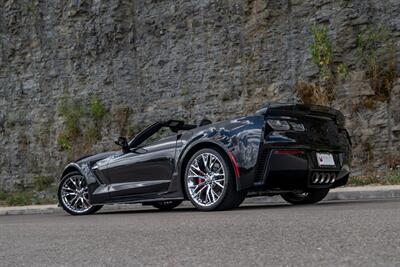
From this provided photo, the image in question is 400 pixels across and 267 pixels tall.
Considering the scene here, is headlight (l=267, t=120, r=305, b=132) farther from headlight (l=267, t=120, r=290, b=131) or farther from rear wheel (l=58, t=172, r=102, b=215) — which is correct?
rear wheel (l=58, t=172, r=102, b=215)

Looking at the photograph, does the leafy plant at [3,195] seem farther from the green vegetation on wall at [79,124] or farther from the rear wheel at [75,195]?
the rear wheel at [75,195]

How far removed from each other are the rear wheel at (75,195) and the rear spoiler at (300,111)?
→ 3168 millimetres

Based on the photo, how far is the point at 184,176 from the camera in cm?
732

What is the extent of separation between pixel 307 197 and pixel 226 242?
14.7 feet

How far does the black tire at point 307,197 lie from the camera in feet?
26.9

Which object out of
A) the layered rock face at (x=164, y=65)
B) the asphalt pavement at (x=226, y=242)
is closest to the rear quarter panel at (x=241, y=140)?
the asphalt pavement at (x=226, y=242)

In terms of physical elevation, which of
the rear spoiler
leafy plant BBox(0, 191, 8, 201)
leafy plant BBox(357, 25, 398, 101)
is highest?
leafy plant BBox(357, 25, 398, 101)

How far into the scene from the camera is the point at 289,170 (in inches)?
267

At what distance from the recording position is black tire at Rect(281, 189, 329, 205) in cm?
820

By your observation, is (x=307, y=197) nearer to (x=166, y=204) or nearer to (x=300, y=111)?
(x=300, y=111)

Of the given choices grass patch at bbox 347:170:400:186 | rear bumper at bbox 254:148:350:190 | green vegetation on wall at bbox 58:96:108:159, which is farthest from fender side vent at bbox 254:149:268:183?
green vegetation on wall at bbox 58:96:108:159

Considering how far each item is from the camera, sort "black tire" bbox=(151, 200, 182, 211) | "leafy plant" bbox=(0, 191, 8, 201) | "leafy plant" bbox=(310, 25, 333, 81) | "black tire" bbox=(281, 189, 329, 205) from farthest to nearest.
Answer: "leafy plant" bbox=(0, 191, 8, 201), "leafy plant" bbox=(310, 25, 333, 81), "black tire" bbox=(151, 200, 182, 211), "black tire" bbox=(281, 189, 329, 205)

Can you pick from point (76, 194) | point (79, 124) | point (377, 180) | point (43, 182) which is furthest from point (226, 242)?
point (43, 182)

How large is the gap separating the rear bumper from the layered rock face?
763 cm
